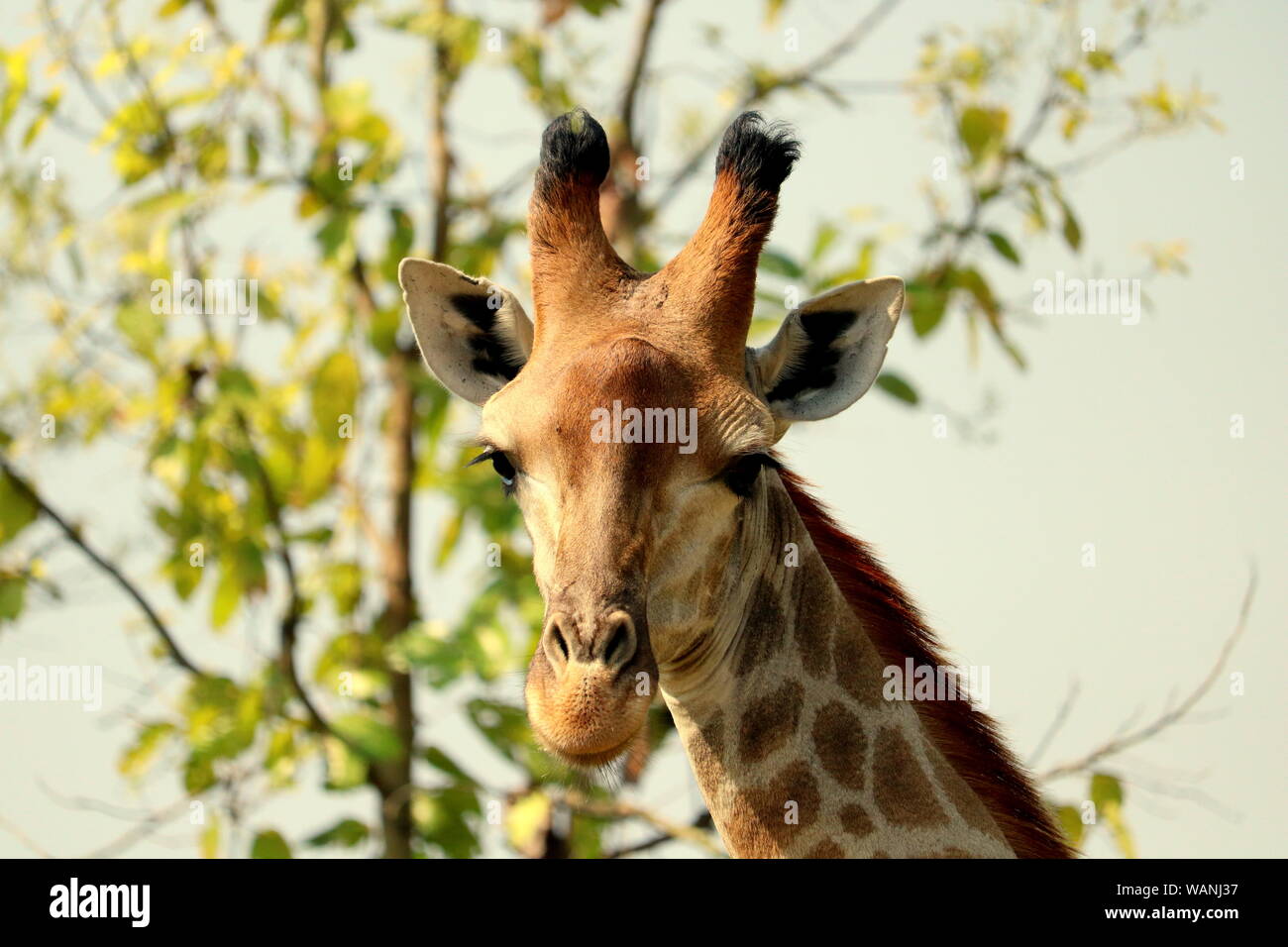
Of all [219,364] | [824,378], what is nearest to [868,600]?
[824,378]

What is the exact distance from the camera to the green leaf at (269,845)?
28.2 ft

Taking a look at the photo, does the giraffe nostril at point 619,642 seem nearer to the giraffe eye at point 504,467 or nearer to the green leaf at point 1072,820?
the giraffe eye at point 504,467

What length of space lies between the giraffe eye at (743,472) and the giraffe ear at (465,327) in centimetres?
116

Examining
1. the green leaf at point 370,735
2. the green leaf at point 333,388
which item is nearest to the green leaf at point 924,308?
the green leaf at point 333,388

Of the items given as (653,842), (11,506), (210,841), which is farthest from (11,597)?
(653,842)

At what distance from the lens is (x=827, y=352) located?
5.29m

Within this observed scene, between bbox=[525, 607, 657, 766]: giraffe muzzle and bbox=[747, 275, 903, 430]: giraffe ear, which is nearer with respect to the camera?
bbox=[525, 607, 657, 766]: giraffe muzzle

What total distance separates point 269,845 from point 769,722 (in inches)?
188

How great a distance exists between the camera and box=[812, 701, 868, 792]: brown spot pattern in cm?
488

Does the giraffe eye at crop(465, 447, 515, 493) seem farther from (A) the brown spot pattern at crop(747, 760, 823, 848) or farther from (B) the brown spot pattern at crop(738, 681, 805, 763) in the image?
(A) the brown spot pattern at crop(747, 760, 823, 848)

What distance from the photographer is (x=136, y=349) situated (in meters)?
9.09

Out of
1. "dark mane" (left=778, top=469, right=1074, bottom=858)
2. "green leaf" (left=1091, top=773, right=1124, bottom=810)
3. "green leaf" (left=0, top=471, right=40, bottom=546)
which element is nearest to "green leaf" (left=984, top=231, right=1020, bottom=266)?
"green leaf" (left=1091, top=773, right=1124, bottom=810)

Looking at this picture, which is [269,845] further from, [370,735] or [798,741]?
[798,741]
